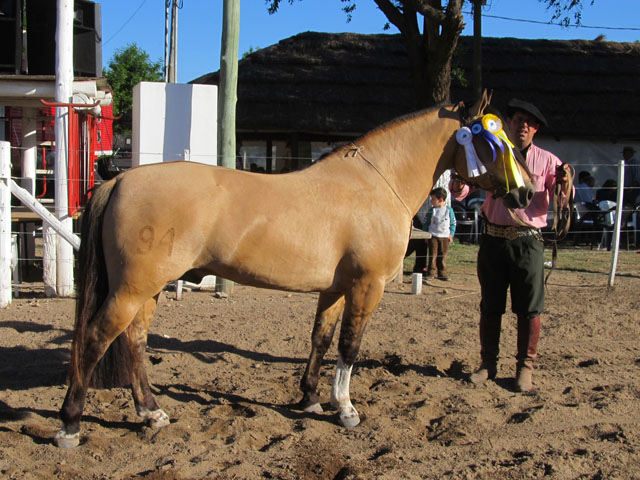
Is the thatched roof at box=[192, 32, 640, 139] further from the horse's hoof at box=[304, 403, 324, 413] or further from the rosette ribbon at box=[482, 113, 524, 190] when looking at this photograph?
the horse's hoof at box=[304, 403, 324, 413]

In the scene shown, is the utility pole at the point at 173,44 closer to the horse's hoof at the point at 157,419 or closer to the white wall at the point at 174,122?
the white wall at the point at 174,122

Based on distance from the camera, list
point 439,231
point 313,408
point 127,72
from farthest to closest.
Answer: point 127,72
point 439,231
point 313,408

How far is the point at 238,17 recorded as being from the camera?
7.82 m

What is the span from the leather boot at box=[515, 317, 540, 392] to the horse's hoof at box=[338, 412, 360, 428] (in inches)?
56.0

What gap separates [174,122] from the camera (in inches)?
306

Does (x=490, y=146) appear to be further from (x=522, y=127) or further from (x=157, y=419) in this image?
(x=157, y=419)

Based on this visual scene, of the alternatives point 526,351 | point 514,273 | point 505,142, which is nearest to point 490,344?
point 526,351

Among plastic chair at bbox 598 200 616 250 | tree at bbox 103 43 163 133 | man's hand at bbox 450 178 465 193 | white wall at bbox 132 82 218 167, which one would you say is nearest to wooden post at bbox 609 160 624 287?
plastic chair at bbox 598 200 616 250

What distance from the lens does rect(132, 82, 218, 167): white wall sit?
25.1ft

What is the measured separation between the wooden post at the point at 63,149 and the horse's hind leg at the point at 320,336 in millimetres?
4328

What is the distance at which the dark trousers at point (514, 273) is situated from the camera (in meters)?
4.45

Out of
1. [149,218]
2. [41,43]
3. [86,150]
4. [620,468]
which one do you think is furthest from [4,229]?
[620,468]

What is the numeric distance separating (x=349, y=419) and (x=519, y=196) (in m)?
1.84

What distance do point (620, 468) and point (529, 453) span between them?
448 millimetres
